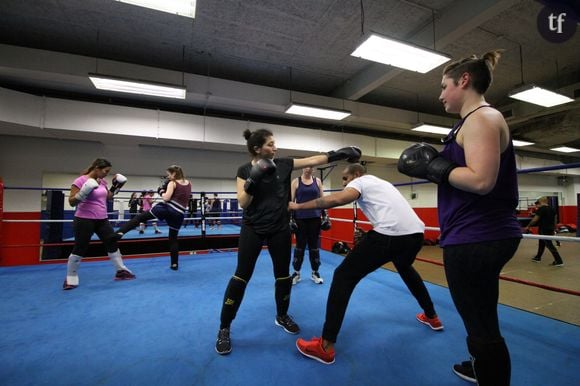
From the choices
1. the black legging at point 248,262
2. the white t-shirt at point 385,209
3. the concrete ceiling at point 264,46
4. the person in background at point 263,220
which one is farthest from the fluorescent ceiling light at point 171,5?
the white t-shirt at point 385,209

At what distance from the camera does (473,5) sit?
129 inches

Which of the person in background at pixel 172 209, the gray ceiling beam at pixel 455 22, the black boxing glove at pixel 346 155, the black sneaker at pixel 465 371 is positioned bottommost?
the black sneaker at pixel 465 371

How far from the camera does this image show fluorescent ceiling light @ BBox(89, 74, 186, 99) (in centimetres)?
396

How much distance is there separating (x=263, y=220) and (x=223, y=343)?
2.39 feet

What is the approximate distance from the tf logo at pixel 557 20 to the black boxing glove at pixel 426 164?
129cm

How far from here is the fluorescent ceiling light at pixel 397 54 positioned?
3203mm

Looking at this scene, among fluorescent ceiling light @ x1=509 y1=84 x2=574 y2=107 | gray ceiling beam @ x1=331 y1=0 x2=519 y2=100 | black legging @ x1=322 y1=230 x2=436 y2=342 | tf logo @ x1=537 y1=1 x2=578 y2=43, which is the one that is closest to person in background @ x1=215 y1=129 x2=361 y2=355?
black legging @ x1=322 y1=230 x2=436 y2=342

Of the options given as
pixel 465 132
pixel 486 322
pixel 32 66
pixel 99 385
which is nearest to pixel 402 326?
pixel 486 322

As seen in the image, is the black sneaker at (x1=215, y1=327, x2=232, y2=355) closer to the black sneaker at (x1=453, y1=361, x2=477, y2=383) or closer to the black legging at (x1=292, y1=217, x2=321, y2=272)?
the black sneaker at (x1=453, y1=361, x2=477, y2=383)

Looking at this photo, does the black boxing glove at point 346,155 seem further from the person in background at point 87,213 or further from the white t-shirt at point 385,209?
the person in background at point 87,213

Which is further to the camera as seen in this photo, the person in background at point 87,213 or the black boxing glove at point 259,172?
the person in background at point 87,213

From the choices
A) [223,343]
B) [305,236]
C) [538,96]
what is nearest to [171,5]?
[305,236]

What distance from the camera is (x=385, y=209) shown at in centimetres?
155

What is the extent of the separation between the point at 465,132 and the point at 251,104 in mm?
5081
